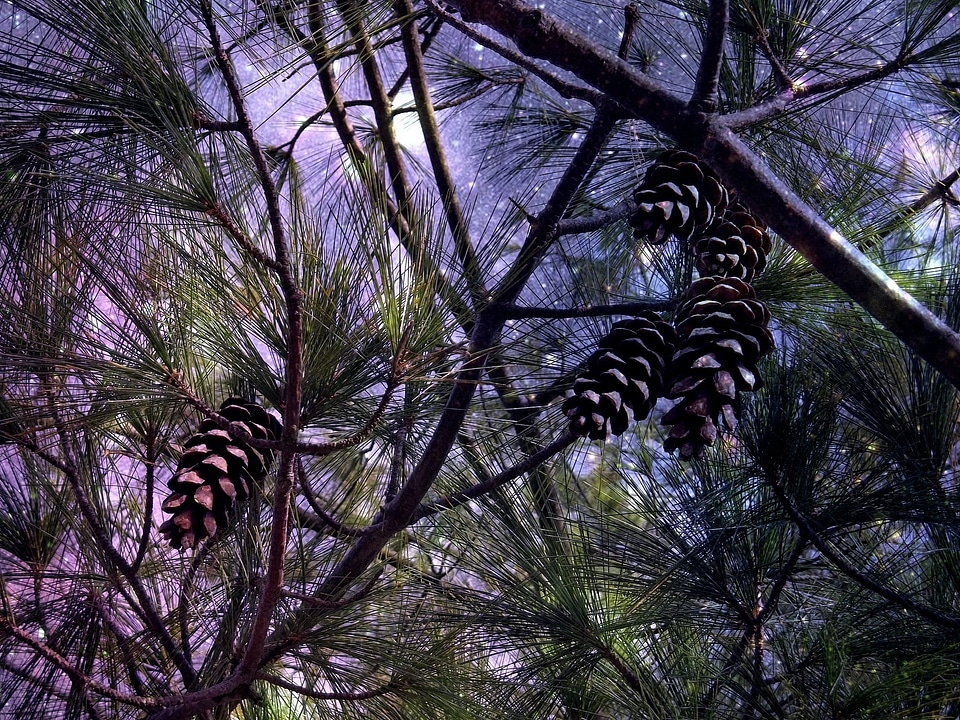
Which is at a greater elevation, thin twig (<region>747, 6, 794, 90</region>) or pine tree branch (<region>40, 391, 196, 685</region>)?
thin twig (<region>747, 6, 794, 90</region>)

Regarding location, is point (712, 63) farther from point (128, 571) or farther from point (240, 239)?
point (128, 571)

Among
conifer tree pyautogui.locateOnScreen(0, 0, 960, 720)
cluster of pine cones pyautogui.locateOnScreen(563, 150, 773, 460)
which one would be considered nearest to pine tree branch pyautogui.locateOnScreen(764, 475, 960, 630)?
conifer tree pyautogui.locateOnScreen(0, 0, 960, 720)

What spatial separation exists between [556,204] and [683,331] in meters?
0.11

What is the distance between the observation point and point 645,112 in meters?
0.43

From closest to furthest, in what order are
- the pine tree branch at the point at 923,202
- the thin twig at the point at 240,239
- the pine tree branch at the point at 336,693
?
the thin twig at the point at 240,239
the pine tree branch at the point at 336,693
the pine tree branch at the point at 923,202

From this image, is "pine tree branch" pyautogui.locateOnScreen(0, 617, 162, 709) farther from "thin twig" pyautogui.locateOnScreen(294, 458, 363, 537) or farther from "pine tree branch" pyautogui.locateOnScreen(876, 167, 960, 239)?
"pine tree branch" pyautogui.locateOnScreen(876, 167, 960, 239)

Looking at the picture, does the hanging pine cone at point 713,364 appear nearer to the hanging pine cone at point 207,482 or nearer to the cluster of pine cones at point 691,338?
the cluster of pine cones at point 691,338

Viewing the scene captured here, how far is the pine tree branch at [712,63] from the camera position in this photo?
0.42 metres

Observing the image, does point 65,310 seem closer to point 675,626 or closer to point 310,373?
point 310,373

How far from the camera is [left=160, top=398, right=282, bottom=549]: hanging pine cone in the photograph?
0.43m

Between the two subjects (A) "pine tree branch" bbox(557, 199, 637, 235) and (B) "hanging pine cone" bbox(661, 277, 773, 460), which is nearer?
(B) "hanging pine cone" bbox(661, 277, 773, 460)

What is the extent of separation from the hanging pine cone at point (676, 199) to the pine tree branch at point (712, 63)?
0.23 ft

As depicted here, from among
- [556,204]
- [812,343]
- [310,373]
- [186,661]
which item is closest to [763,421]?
[812,343]

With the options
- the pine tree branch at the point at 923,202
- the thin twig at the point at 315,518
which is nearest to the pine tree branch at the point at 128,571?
the thin twig at the point at 315,518
